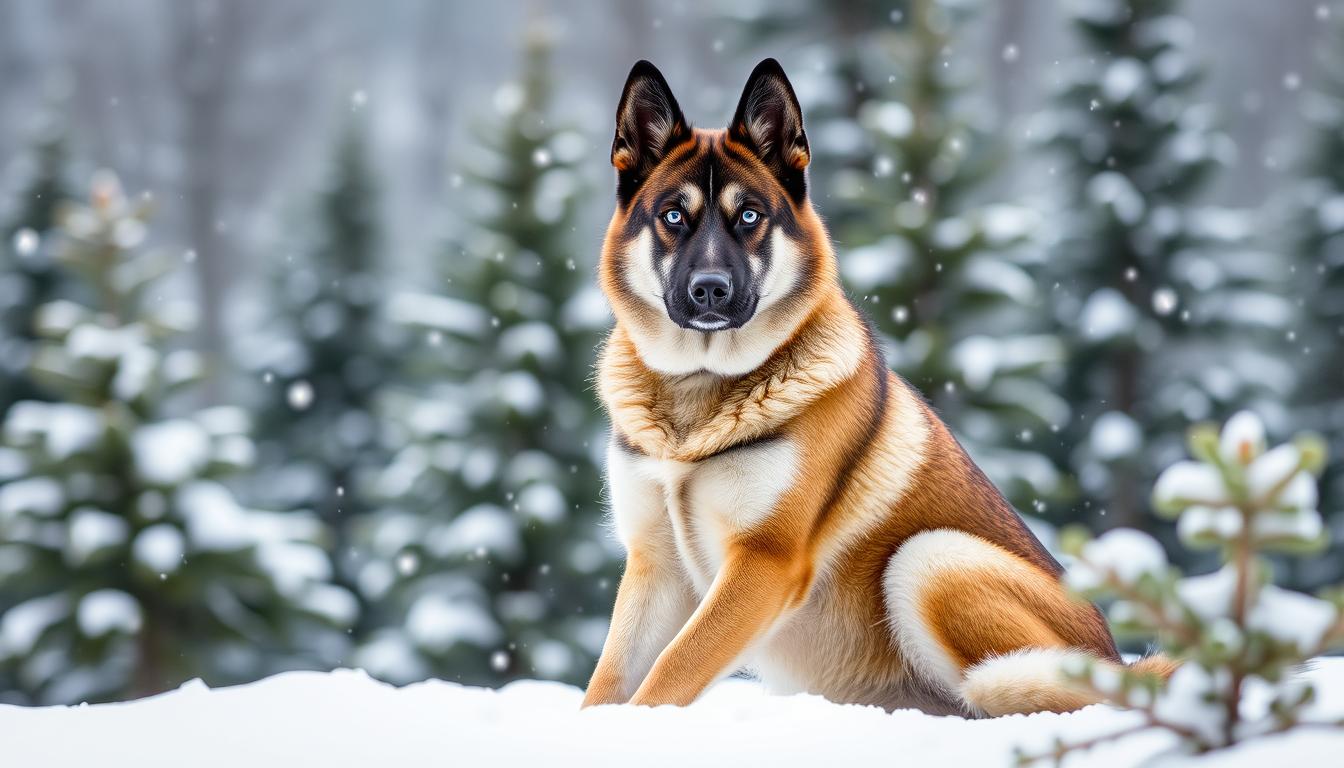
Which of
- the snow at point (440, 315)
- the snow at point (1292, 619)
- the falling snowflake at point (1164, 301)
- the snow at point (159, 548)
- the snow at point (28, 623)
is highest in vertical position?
the snow at point (1292, 619)

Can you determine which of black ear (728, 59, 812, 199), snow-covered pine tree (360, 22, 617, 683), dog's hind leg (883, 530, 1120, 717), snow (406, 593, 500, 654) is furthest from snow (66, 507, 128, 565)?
dog's hind leg (883, 530, 1120, 717)

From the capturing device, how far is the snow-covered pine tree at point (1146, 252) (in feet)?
47.0

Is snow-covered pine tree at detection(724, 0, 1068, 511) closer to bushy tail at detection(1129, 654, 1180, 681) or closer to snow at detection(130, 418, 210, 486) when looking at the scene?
snow at detection(130, 418, 210, 486)

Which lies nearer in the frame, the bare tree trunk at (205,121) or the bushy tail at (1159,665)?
the bushy tail at (1159,665)

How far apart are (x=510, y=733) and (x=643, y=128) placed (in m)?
2.06

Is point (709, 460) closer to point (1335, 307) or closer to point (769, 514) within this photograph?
point (769, 514)

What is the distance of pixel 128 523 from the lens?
33.9 feet

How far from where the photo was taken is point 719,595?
3625 mm

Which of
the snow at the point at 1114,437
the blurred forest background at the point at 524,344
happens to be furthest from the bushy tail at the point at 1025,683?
the snow at the point at 1114,437

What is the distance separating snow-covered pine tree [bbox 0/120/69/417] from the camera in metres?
14.4

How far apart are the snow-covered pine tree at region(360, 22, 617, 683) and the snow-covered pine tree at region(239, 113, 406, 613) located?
269cm

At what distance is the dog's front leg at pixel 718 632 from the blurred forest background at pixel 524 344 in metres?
7.88

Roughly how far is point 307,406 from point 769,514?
1327 centimetres

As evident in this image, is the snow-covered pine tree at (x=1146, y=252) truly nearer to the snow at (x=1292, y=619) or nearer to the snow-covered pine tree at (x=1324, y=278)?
the snow-covered pine tree at (x=1324, y=278)
